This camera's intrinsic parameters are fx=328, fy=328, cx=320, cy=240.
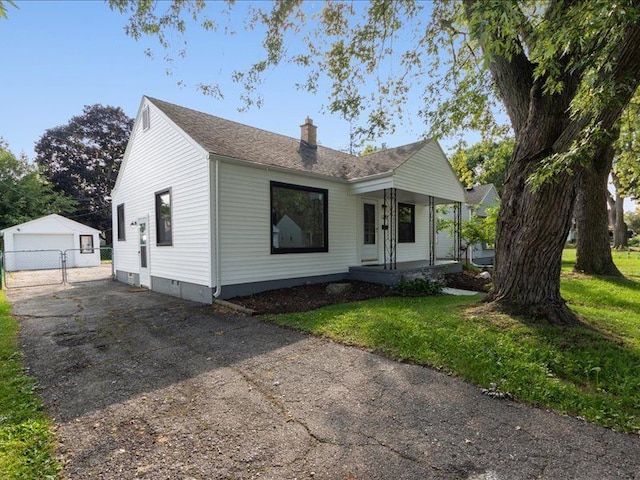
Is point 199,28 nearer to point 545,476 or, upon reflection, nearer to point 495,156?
point 545,476

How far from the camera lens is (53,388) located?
11.4 feet

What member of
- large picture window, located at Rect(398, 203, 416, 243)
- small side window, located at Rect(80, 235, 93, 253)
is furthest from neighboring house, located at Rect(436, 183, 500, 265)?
small side window, located at Rect(80, 235, 93, 253)

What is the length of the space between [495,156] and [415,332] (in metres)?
9.38

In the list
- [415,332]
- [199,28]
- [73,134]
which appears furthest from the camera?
[73,134]

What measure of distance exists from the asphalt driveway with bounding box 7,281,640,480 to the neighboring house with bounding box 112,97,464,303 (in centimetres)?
358

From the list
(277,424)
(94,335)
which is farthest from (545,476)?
(94,335)

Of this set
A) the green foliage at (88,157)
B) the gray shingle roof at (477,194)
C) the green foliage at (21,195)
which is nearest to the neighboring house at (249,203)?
the gray shingle roof at (477,194)

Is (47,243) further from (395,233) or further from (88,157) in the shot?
(395,233)

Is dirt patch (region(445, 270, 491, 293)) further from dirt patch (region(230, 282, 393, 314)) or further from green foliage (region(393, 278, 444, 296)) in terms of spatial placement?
dirt patch (region(230, 282, 393, 314))

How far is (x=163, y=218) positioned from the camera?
31.5ft

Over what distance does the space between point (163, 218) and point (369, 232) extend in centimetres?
661

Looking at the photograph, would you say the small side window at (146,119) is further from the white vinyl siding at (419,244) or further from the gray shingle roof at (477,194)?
the gray shingle roof at (477,194)

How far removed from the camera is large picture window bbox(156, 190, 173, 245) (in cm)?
926

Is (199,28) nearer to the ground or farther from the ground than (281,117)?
farther from the ground
